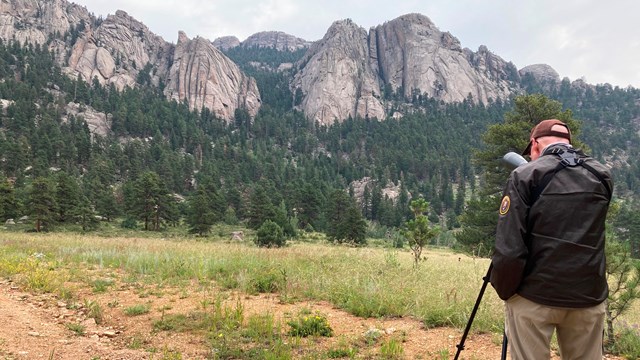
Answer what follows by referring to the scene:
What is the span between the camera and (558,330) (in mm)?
2742

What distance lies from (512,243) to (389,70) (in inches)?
7592

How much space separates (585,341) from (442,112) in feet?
520

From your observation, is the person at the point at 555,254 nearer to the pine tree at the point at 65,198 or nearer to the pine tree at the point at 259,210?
the pine tree at the point at 259,210

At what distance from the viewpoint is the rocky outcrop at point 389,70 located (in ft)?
538

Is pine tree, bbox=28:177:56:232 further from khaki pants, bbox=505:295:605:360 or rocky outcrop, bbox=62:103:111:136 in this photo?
rocky outcrop, bbox=62:103:111:136

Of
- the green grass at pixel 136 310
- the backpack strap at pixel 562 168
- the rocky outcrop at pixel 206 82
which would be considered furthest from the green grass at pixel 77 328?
the rocky outcrop at pixel 206 82

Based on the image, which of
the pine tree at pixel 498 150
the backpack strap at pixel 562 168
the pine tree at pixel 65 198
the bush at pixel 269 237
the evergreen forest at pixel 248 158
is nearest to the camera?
the backpack strap at pixel 562 168

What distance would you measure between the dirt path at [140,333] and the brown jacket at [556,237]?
2440mm

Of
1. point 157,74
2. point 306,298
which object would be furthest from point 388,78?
point 306,298

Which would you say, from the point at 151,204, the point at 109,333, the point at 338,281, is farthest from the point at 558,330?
the point at 151,204

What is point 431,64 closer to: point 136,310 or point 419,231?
point 419,231

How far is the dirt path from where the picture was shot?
474 cm

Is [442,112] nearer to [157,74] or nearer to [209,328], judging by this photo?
[157,74]

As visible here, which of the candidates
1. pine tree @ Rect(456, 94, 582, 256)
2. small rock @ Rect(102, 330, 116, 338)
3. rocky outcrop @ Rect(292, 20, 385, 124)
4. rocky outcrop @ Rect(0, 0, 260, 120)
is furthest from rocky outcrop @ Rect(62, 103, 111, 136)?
small rock @ Rect(102, 330, 116, 338)
